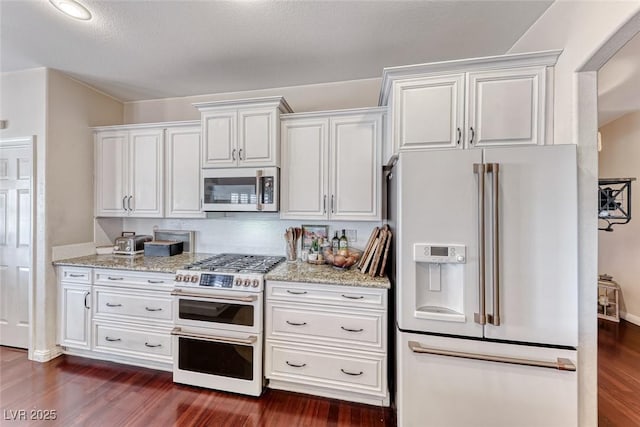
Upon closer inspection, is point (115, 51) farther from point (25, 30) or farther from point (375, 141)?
point (375, 141)

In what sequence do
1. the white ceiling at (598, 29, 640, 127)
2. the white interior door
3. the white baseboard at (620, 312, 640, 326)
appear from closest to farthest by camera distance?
1. the white ceiling at (598, 29, 640, 127)
2. the white interior door
3. the white baseboard at (620, 312, 640, 326)

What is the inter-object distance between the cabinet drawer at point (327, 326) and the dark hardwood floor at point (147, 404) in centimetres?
48

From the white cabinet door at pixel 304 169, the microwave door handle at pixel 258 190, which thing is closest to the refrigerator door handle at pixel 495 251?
the white cabinet door at pixel 304 169

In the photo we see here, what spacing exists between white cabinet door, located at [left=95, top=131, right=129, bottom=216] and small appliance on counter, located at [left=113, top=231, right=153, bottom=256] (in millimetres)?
290

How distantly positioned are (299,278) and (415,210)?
3.32 ft

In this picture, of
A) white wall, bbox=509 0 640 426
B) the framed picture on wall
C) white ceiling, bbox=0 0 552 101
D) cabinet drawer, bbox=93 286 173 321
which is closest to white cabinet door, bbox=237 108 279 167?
white ceiling, bbox=0 0 552 101

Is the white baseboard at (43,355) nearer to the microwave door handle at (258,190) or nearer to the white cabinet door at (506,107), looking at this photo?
the microwave door handle at (258,190)

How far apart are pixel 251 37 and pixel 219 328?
230 centimetres

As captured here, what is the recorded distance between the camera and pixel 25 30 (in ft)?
6.73

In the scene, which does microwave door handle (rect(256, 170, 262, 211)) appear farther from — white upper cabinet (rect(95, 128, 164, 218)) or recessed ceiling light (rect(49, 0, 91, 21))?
recessed ceiling light (rect(49, 0, 91, 21))

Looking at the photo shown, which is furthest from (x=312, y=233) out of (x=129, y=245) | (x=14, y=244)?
(x=14, y=244)

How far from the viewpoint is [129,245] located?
9.82 feet

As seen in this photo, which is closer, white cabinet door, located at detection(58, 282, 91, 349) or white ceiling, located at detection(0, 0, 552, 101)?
white ceiling, located at detection(0, 0, 552, 101)

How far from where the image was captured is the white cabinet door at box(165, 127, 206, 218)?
2834 millimetres
